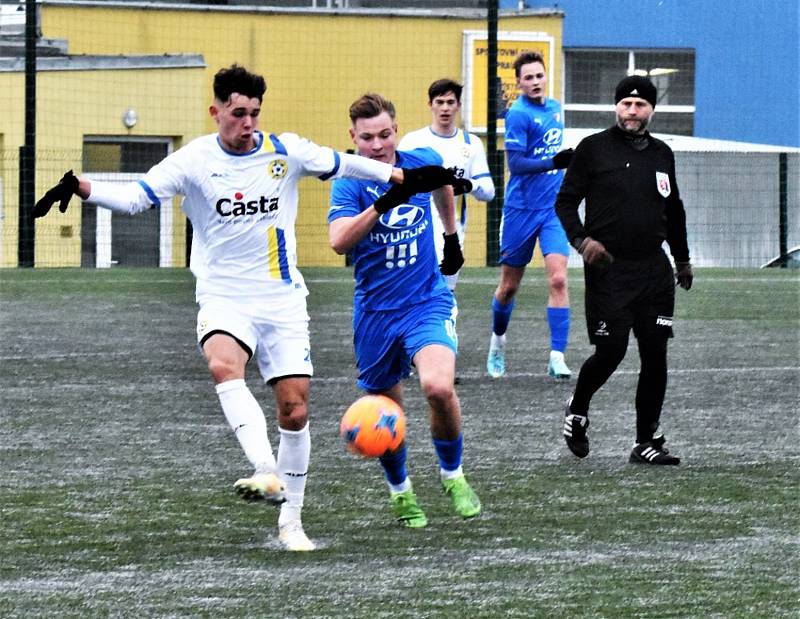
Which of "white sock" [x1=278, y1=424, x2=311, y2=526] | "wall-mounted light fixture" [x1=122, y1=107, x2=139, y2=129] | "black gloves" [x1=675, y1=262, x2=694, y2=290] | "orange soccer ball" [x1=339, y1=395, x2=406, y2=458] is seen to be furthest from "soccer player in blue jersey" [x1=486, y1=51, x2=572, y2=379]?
"wall-mounted light fixture" [x1=122, y1=107, x2=139, y2=129]

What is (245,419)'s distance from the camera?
6227 mm

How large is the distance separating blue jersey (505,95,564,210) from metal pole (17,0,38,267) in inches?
507

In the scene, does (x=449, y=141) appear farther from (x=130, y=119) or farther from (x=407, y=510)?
(x=130, y=119)

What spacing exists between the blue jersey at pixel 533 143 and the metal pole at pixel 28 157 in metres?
12.9

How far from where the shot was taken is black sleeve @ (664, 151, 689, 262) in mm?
8336

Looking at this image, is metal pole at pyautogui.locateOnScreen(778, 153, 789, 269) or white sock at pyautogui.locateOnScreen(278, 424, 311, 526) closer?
white sock at pyautogui.locateOnScreen(278, 424, 311, 526)

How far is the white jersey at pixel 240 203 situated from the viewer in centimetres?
646

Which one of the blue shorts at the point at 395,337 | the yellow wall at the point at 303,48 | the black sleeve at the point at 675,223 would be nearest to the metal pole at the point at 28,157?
the yellow wall at the point at 303,48

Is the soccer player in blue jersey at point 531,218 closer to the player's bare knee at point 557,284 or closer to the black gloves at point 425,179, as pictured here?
the player's bare knee at point 557,284

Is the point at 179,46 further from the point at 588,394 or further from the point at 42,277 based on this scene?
the point at 588,394

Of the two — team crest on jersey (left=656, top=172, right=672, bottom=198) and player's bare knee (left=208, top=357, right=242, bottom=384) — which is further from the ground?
team crest on jersey (left=656, top=172, right=672, bottom=198)

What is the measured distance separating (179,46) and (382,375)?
90.5 feet

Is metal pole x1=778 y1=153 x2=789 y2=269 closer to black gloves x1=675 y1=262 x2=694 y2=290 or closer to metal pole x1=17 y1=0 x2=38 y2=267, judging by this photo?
metal pole x1=17 y1=0 x2=38 y2=267

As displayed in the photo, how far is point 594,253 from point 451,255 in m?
1.04
